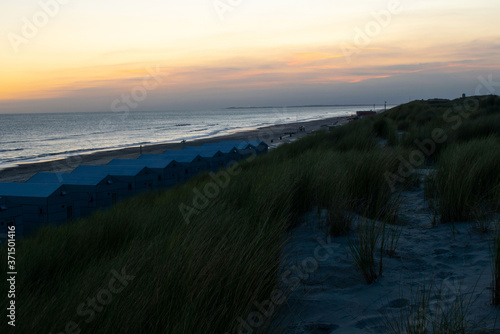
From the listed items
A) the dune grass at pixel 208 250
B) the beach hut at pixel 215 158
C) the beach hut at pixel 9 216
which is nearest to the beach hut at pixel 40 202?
the beach hut at pixel 9 216

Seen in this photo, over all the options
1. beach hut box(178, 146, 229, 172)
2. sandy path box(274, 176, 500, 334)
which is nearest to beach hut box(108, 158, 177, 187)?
beach hut box(178, 146, 229, 172)

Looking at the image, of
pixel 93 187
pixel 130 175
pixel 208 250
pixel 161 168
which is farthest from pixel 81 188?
pixel 208 250

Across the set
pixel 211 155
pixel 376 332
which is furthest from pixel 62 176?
pixel 376 332

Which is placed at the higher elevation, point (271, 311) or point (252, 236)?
point (252, 236)

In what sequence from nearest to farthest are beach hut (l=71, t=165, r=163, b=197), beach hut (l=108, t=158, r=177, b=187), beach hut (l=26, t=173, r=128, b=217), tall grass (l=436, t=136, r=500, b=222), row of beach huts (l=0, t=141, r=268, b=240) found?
tall grass (l=436, t=136, r=500, b=222) < row of beach huts (l=0, t=141, r=268, b=240) < beach hut (l=26, t=173, r=128, b=217) < beach hut (l=71, t=165, r=163, b=197) < beach hut (l=108, t=158, r=177, b=187)

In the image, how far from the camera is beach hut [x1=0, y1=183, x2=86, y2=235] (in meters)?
8.51

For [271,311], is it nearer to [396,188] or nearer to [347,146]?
[396,188]

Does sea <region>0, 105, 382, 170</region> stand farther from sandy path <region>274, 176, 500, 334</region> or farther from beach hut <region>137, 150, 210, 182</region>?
sandy path <region>274, 176, 500, 334</region>

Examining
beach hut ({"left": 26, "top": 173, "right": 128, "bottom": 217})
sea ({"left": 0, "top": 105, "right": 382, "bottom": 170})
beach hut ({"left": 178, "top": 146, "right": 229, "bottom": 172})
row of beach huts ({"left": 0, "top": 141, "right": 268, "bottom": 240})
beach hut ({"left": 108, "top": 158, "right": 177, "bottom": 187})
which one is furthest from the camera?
sea ({"left": 0, "top": 105, "right": 382, "bottom": 170})

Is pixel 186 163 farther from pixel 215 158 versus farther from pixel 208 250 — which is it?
pixel 208 250

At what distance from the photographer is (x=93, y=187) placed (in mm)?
10344

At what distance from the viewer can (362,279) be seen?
10.2ft

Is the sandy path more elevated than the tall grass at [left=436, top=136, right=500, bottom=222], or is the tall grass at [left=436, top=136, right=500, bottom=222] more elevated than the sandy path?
the tall grass at [left=436, top=136, right=500, bottom=222]

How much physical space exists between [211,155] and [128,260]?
15101 millimetres
